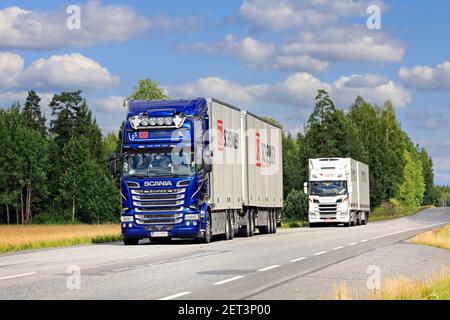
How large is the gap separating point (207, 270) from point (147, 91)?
71.0 metres

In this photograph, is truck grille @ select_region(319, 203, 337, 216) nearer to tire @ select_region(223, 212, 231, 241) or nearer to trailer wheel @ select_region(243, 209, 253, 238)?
trailer wheel @ select_region(243, 209, 253, 238)

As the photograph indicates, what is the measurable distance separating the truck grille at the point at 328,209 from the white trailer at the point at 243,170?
11.0 metres

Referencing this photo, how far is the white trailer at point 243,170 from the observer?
29.0m

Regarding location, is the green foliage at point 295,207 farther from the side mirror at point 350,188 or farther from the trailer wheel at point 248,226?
the trailer wheel at point 248,226

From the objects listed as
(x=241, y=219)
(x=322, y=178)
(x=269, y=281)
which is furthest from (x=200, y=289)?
(x=322, y=178)

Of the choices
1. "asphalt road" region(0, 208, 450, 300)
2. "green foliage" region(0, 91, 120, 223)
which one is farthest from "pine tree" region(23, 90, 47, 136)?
"asphalt road" region(0, 208, 450, 300)

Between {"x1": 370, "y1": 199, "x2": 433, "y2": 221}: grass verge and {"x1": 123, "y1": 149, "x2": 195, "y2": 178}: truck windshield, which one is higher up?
{"x1": 123, "y1": 149, "x2": 195, "y2": 178}: truck windshield

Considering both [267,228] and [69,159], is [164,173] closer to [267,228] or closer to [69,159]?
[267,228]

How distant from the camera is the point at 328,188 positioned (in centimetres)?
5194

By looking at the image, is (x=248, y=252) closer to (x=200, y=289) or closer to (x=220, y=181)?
(x=220, y=181)

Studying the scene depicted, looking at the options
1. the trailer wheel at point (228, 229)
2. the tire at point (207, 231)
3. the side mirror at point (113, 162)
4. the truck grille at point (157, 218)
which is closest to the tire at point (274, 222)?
the trailer wheel at point (228, 229)

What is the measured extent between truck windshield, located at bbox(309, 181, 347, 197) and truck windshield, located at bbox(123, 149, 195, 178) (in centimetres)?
2555

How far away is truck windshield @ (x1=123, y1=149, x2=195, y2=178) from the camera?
27188 millimetres
